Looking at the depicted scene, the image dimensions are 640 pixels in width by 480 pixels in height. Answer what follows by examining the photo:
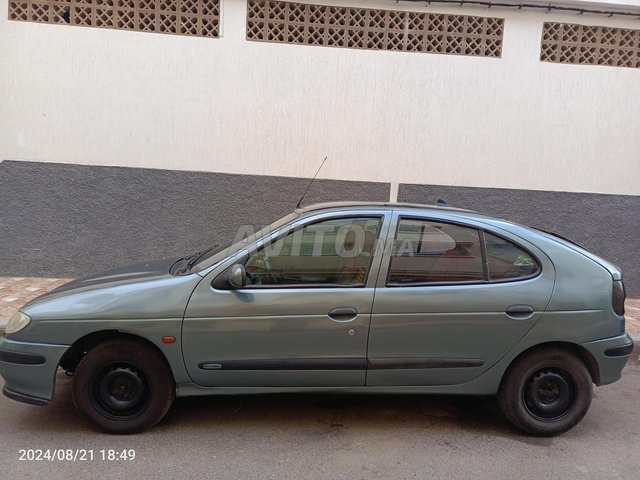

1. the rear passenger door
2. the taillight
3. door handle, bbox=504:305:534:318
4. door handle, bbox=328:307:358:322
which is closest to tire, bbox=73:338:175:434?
door handle, bbox=328:307:358:322

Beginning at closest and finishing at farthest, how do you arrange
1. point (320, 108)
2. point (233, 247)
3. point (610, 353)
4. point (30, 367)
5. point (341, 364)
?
point (30, 367) < point (341, 364) < point (610, 353) < point (233, 247) < point (320, 108)

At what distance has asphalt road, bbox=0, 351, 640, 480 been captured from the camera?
3.02m

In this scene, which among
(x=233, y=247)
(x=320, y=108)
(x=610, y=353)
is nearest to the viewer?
(x=610, y=353)

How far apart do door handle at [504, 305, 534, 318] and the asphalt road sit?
2.64 ft

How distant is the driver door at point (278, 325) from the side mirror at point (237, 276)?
0.06 meters

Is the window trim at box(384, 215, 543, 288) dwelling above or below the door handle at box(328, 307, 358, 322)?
above

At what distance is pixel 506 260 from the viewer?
348cm

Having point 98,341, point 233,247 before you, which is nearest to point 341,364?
point 233,247

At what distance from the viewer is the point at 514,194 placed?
708cm

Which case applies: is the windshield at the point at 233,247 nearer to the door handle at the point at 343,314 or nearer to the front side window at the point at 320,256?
the front side window at the point at 320,256

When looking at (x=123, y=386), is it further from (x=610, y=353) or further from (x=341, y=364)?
(x=610, y=353)

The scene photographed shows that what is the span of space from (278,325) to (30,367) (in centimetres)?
156

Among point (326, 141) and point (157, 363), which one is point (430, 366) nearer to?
point (157, 363)

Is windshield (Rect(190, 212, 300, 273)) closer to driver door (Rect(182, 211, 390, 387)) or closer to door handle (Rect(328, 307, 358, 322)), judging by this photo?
driver door (Rect(182, 211, 390, 387))
